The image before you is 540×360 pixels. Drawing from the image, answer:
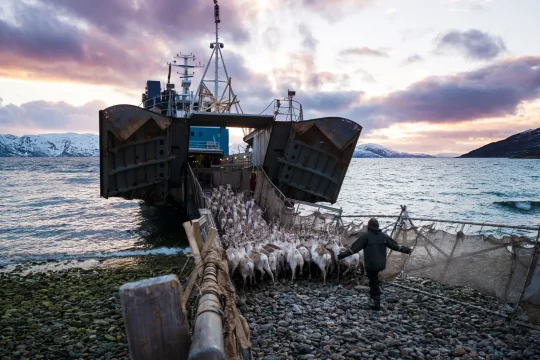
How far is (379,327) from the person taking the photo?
21.5ft

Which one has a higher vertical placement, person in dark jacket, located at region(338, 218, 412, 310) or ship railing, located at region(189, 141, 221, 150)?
ship railing, located at region(189, 141, 221, 150)

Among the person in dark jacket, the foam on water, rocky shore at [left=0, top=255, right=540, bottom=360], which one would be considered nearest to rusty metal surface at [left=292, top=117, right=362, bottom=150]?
rocky shore at [left=0, top=255, right=540, bottom=360]

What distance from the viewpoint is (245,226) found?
11.9 metres

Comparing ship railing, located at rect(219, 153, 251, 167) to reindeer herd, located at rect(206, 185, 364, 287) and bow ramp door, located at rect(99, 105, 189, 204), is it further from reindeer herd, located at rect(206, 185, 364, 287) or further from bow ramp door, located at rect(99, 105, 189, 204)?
reindeer herd, located at rect(206, 185, 364, 287)

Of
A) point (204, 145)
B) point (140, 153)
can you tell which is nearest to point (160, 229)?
point (140, 153)

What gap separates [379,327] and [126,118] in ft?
37.0

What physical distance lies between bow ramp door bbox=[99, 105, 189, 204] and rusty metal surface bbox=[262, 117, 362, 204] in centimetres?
381

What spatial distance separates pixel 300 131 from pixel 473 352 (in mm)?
11924

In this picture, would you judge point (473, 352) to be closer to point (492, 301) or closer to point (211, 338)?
point (492, 301)

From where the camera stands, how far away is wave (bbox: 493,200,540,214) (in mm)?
37978

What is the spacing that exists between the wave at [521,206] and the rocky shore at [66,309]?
35.6 m

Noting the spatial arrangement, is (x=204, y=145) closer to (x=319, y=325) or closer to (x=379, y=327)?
(x=319, y=325)

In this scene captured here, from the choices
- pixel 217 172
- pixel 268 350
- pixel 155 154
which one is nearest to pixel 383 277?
pixel 268 350

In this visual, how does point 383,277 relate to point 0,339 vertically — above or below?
above
